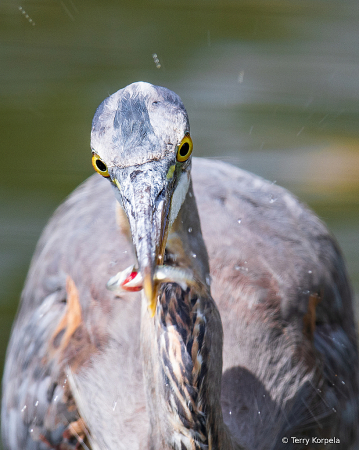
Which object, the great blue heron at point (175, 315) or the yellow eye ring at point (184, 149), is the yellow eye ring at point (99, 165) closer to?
the great blue heron at point (175, 315)

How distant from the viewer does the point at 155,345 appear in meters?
1.64

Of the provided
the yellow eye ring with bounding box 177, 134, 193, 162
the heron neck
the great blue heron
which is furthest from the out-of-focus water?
the yellow eye ring with bounding box 177, 134, 193, 162

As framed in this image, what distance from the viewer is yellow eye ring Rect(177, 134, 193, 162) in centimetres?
158

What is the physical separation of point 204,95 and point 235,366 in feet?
9.44

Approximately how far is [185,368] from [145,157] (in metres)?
0.53

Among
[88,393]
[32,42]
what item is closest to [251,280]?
[88,393]

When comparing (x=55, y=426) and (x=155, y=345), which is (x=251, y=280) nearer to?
(x=155, y=345)

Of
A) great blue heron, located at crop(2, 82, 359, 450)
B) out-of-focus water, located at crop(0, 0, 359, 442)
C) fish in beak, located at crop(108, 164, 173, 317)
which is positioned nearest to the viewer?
fish in beak, located at crop(108, 164, 173, 317)

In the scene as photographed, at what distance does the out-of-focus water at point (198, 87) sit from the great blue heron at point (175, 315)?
117cm

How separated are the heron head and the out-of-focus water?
2144 mm

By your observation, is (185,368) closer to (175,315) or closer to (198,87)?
(175,315)

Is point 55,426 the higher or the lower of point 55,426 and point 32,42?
the lower

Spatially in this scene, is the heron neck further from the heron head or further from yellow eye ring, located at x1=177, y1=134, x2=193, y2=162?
yellow eye ring, located at x1=177, y1=134, x2=193, y2=162

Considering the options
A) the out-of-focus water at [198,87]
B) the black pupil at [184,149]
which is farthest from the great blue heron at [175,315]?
the out-of-focus water at [198,87]
